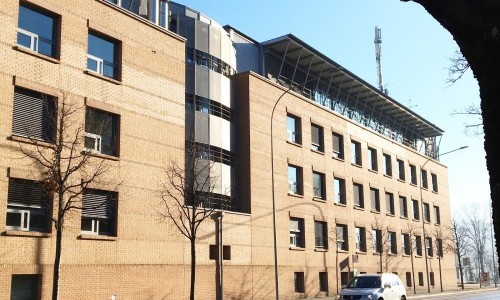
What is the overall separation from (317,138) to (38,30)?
22802 millimetres

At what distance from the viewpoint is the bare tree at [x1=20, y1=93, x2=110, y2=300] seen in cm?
1838

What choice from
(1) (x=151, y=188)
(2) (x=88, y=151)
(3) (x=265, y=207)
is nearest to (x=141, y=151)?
(1) (x=151, y=188)

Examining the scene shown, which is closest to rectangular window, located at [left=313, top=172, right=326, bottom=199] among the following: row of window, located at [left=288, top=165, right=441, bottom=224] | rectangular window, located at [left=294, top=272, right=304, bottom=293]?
row of window, located at [left=288, top=165, right=441, bottom=224]

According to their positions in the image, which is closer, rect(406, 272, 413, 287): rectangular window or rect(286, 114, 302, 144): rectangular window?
rect(286, 114, 302, 144): rectangular window

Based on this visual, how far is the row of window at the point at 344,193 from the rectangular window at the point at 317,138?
1.86 m

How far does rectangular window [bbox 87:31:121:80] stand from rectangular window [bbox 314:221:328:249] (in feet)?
62.0

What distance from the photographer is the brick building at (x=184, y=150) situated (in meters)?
20.2

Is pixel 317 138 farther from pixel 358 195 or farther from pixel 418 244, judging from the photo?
pixel 418 244

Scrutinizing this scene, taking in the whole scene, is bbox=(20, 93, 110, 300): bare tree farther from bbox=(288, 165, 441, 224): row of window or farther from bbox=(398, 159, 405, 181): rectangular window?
bbox=(398, 159, 405, 181): rectangular window

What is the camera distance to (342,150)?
140 feet

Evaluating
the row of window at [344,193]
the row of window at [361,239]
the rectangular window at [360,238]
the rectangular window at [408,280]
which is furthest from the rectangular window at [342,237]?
the rectangular window at [408,280]

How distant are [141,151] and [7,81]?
6.72m

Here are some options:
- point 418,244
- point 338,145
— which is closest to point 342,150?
point 338,145

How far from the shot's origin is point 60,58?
71.1 ft
